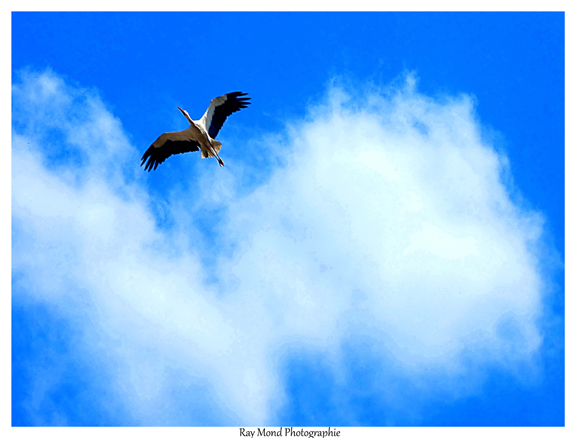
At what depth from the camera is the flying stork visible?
17.3 metres

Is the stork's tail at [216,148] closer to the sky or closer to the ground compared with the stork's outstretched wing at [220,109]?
closer to the ground

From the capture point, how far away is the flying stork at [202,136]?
17.3m

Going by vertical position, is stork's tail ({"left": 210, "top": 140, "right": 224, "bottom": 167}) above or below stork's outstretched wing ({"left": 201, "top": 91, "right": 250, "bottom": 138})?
below

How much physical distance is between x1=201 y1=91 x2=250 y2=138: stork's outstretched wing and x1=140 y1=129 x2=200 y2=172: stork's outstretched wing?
1.21m

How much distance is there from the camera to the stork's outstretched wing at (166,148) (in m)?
18.5

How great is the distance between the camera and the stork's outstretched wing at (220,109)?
17172 mm

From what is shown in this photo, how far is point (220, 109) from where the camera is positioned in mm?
17438

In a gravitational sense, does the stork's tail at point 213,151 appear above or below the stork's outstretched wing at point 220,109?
below
